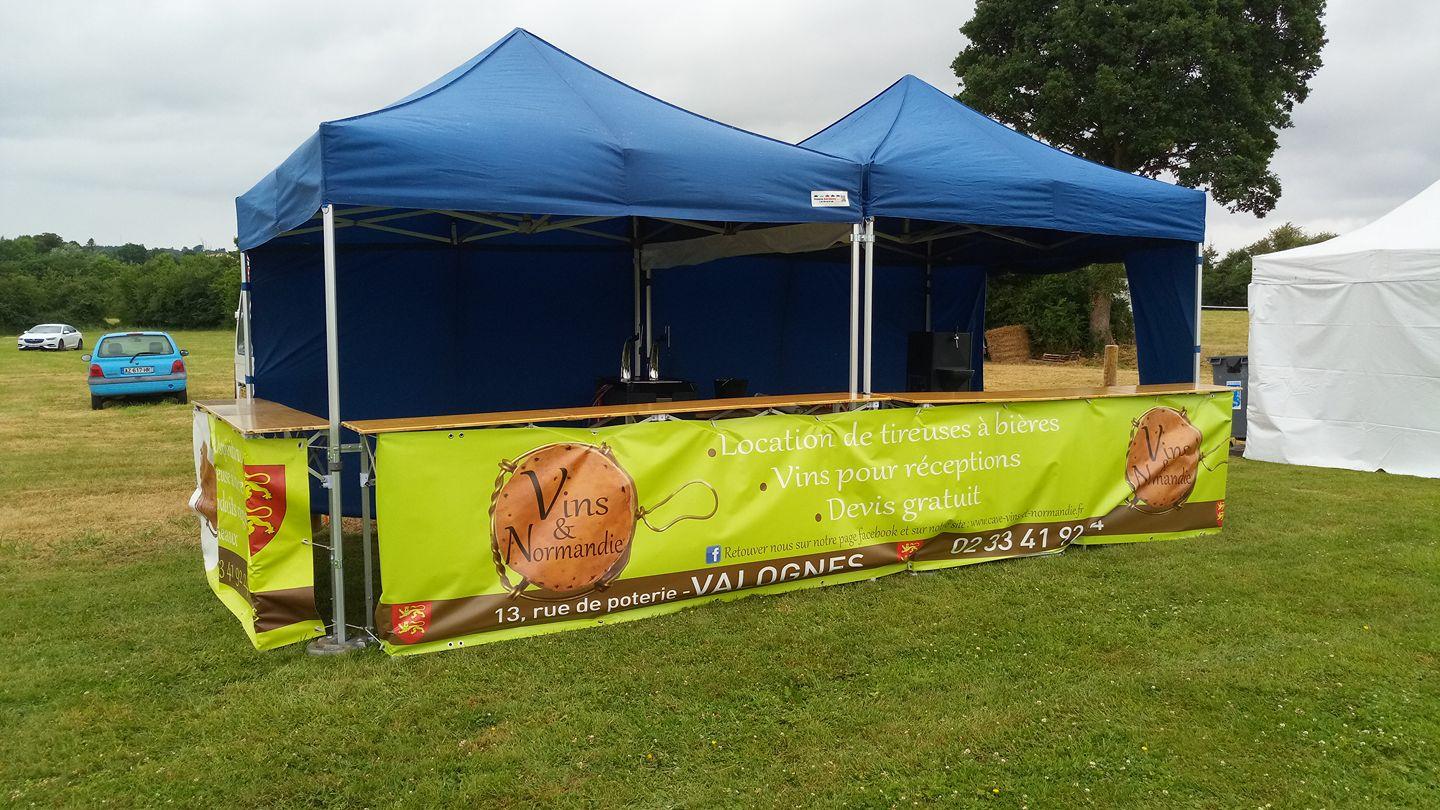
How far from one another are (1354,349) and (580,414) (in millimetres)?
7687

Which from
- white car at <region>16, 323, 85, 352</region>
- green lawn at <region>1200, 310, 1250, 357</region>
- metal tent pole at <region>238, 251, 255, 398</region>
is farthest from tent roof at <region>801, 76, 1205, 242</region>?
white car at <region>16, 323, 85, 352</region>

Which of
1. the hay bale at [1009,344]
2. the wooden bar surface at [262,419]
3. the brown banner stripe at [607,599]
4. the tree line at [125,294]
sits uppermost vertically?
the tree line at [125,294]

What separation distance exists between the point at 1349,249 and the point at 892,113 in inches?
203

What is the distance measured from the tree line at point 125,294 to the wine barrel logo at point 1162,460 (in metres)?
53.4

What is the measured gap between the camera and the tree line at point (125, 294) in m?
52.9

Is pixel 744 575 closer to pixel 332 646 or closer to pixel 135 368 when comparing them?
pixel 332 646

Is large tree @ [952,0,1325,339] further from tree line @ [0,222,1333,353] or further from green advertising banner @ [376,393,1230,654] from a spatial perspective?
green advertising banner @ [376,393,1230,654]

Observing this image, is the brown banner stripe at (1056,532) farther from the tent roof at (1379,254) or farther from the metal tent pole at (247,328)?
the metal tent pole at (247,328)

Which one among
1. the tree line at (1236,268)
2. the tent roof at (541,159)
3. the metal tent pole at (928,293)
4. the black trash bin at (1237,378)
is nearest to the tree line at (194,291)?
the tree line at (1236,268)

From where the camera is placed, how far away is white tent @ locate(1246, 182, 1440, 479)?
8242 millimetres

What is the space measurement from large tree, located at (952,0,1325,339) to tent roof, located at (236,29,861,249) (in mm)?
19009

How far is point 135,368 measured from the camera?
14.6 metres

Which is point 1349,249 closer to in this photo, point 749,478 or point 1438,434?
point 1438,434

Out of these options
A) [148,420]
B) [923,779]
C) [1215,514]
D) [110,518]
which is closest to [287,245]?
[110,518]
